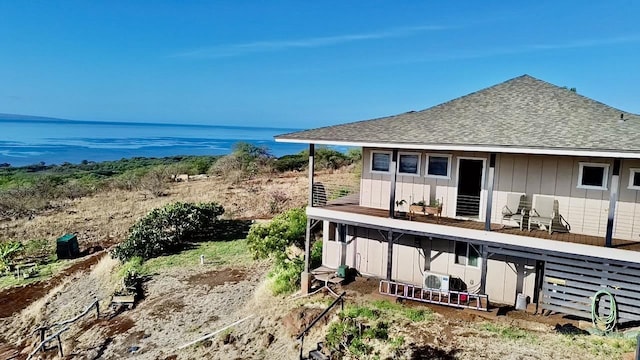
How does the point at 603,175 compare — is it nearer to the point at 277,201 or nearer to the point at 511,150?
the point at 511,150

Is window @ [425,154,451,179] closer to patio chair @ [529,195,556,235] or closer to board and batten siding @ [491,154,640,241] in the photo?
board and batten siding @ [491,154,640,241]

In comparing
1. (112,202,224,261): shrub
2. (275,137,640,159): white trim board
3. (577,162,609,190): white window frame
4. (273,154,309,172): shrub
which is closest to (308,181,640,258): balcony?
(577,162,609,190): white window frame

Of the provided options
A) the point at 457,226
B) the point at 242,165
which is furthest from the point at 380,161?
the point at 242,165

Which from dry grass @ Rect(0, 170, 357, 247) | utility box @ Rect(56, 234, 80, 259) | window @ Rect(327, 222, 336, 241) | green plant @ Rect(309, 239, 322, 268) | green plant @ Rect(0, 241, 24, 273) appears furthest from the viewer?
dry grass @ Rect(0, 170, 357, 247)

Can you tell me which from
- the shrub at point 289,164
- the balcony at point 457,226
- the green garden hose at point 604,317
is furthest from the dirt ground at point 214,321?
the shrub at point 289,164

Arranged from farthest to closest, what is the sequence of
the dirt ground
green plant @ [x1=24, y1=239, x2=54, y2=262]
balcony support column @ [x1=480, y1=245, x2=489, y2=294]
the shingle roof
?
green plant @ [x1=24, y1=239, x2=54, y2=262] → balcony support column @ [x1=480, y1=245, x2=489, y2=294] → the shingle roof → the dirt ground

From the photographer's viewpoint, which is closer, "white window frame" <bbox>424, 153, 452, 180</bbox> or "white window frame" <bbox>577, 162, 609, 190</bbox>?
"white window frame" <bbox>577, 162, 609, 190</bbox>
